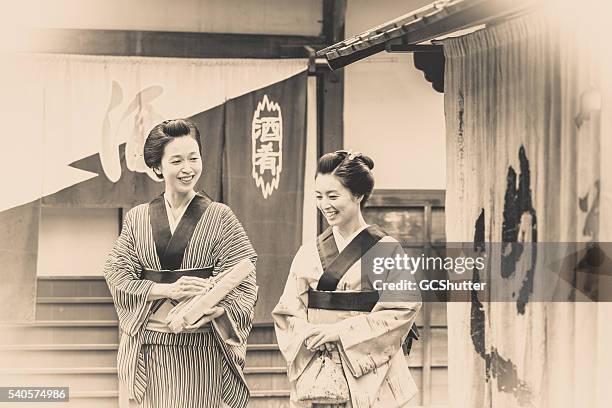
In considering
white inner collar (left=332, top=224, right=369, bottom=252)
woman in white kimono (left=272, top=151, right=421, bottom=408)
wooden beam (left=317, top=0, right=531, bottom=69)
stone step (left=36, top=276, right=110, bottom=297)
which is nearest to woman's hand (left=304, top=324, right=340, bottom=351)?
woman in white kimono (left=272, top=151, right=421, bottom=408)

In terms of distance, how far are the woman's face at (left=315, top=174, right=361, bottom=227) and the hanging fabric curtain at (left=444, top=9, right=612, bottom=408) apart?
482 millimetres

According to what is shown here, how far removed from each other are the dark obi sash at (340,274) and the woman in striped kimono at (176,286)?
0.38 m

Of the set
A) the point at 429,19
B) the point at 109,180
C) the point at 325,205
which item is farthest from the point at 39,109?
the point at 429,19

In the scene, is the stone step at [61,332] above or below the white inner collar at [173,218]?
below

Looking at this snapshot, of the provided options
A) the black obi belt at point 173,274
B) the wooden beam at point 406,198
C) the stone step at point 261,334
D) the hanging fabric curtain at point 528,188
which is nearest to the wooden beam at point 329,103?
the wooden beam at point 406,198

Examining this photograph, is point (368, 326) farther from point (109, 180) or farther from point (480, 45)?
point (109, 180)

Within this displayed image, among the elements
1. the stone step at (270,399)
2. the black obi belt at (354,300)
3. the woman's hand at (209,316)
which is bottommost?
the stone step at (270,399)

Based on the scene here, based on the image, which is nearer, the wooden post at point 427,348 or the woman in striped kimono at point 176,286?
the woman in striped kimono at point 176,286

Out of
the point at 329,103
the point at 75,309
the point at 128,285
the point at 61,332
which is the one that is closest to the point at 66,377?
the point at 61,332

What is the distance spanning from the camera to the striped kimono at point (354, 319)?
11.2 ft

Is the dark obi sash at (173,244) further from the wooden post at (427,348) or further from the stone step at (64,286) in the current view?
the wooden post at (427,348)

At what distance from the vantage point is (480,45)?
3.54 metres

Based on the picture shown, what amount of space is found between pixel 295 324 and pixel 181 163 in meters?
0.75

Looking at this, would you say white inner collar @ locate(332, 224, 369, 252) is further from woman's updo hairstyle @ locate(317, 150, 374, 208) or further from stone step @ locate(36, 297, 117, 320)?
stone step @ locate(36, 297, 117, 320)
